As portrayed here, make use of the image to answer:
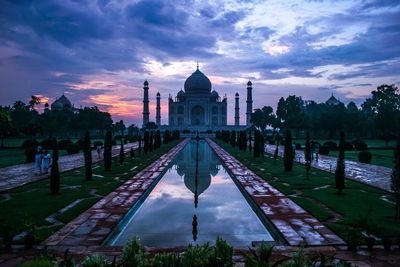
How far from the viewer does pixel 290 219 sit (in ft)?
20.5

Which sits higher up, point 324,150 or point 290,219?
point 324,150

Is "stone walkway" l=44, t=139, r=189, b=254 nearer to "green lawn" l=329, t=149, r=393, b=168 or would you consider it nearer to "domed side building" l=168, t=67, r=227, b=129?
"green lawn" l=329, t=149, r=393, b=168

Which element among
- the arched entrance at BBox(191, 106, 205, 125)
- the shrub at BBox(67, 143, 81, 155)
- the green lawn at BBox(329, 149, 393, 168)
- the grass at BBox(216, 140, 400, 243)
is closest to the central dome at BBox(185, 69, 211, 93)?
the arched entrance at BBox(191, 106, 205, 125)

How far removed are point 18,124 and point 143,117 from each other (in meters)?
21.6

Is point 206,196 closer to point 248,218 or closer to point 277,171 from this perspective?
point 248,218

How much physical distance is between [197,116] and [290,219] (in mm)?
57983

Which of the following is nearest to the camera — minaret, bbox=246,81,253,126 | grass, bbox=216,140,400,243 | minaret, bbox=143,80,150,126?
grass, bbox=216,140,400,243

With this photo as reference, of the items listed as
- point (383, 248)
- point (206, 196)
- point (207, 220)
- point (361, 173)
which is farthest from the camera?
point (361, 173)

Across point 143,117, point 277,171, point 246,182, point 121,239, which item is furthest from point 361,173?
point 143,117

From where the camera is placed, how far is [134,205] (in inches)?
292

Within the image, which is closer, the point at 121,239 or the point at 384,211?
the point at 121,239

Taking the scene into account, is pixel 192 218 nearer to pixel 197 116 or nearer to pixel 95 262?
pixel 95 262

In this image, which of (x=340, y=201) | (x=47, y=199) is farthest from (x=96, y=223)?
(x=340, y=201)

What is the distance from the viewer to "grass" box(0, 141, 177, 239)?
19.9 ft
